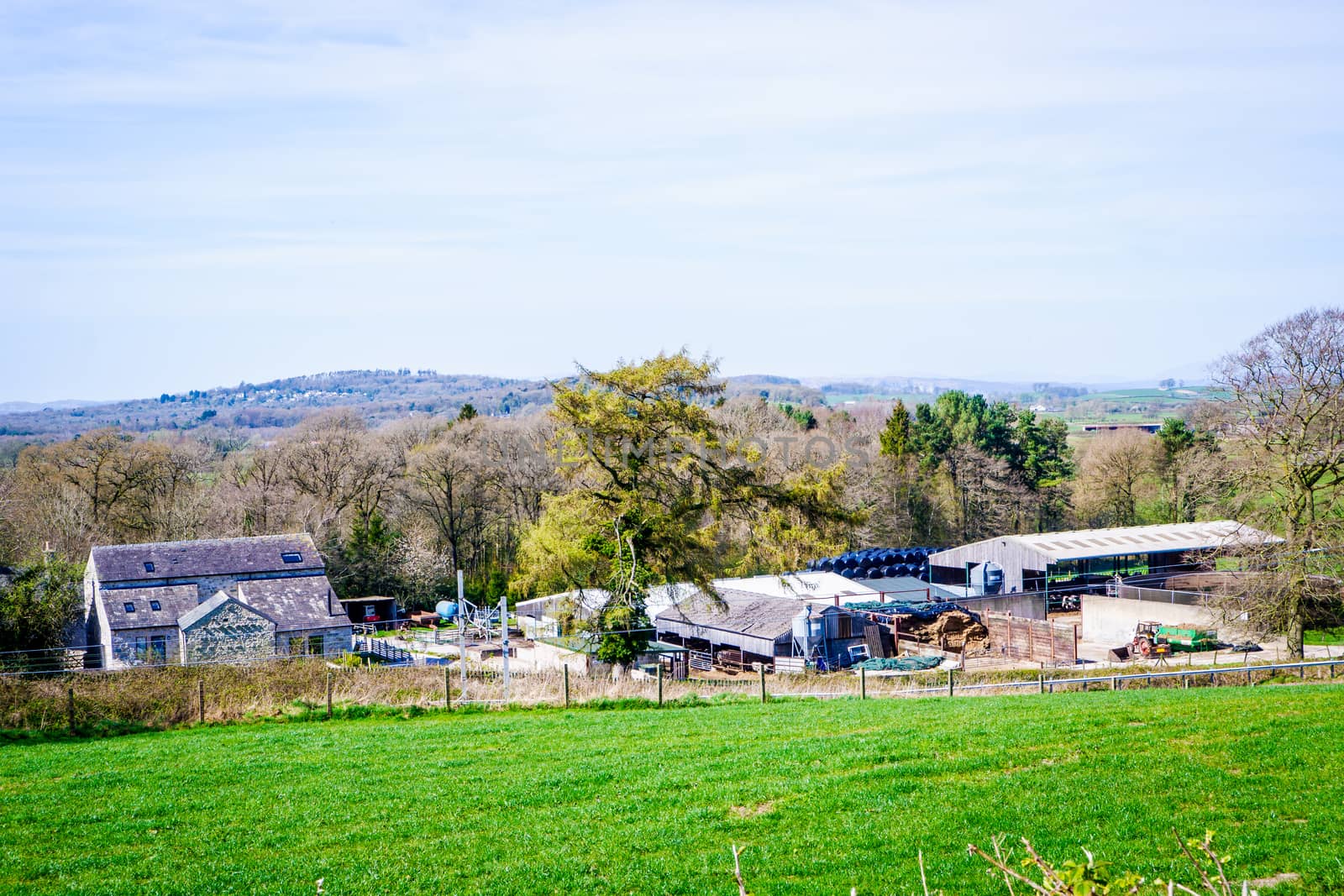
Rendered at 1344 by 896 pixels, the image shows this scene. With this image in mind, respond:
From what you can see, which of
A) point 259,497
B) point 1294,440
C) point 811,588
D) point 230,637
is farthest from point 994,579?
point 259,497

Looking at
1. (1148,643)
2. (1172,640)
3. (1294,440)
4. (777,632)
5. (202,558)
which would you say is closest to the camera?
(1294,440)

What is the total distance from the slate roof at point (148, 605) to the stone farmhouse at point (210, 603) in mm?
34

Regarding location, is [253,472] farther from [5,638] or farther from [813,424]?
[813,424]

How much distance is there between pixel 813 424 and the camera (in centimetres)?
9156

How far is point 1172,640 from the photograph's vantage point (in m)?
38.3

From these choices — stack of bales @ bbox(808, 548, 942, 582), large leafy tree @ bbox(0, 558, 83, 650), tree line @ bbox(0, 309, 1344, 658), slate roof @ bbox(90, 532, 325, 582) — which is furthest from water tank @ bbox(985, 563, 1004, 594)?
large leafy tree @ bbox(0, 558, 83, 650)

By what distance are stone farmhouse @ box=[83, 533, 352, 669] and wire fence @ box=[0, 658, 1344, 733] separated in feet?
38.2

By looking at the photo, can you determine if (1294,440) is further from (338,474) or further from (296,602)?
(338,474)

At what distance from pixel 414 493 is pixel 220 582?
24308 mm

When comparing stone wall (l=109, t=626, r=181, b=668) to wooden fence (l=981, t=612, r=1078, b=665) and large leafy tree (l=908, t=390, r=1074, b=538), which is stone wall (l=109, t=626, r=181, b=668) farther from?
large leafy tree (l=908, t=390, r=1074, b=538)

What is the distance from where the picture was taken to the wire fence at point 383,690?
2064 cm

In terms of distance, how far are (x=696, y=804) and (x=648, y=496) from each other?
16.5 m

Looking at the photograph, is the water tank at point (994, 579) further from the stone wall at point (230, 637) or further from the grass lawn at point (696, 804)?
the grass lawn at point (696, 804)

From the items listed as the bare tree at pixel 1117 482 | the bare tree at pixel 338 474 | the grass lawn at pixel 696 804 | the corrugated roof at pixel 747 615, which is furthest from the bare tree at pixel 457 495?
the grass lawn at pixel 696 804
